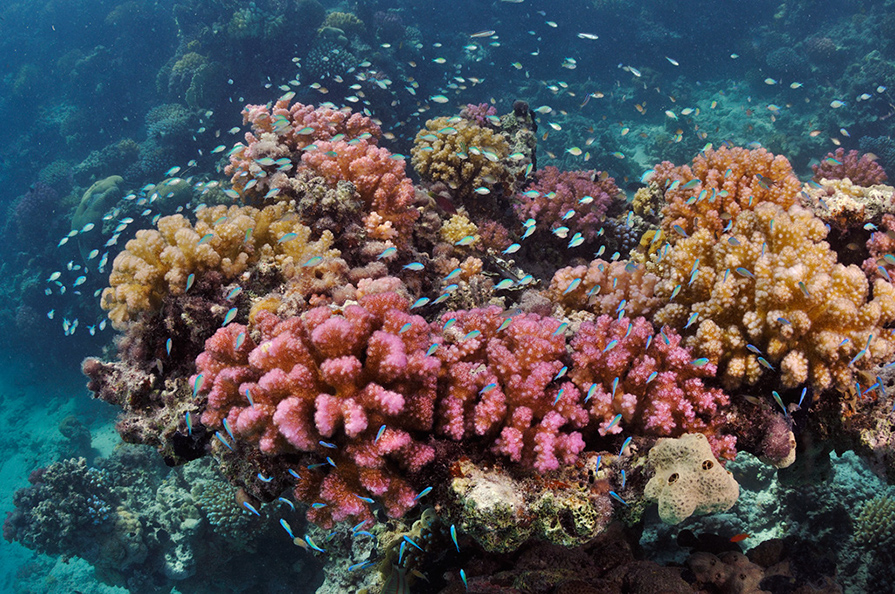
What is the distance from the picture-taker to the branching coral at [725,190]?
4.43m

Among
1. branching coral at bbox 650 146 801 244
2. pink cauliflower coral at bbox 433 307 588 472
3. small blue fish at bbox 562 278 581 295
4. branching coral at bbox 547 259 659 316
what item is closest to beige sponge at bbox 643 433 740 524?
pink cauliflower coral at bbox 433 307 588 472

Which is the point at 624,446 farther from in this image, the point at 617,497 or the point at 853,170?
the point at 853,170

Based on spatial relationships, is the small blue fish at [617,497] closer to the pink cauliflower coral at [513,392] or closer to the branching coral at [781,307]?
the pink cauliflower coral at [513,392]

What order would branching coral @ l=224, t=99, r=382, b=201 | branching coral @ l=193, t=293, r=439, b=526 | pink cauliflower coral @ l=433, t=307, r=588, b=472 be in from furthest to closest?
1. branching coral @ l=224, t=99, r=382, b=201
2. pink cauliflower coral @ l=433, t=307, r=588, b=472
3. branching coral @ l=193, t=293, r=439, b=526

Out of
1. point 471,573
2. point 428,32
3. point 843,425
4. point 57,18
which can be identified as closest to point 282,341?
point 471,573

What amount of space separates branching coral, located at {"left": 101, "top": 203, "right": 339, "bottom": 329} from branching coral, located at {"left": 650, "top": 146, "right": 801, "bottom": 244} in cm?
388

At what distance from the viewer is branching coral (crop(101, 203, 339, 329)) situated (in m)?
4.10

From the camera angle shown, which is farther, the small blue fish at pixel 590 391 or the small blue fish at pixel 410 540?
the small blue fish at pixel 410 540

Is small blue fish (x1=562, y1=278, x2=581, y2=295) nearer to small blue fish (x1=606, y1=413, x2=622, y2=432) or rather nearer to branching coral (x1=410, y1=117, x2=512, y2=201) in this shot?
small blue fish (x1=606, y1=413, x2=622, y2=432)

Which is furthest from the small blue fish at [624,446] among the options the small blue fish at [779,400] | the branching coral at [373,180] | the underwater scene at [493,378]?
the branching coral at [373,180]

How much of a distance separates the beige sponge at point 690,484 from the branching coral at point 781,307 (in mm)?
845

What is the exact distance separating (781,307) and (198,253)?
5.10 m

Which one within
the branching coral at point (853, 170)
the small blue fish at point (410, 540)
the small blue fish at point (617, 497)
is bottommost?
the small blue fish at point (410, 540)

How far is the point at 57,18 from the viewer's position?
112 feet
